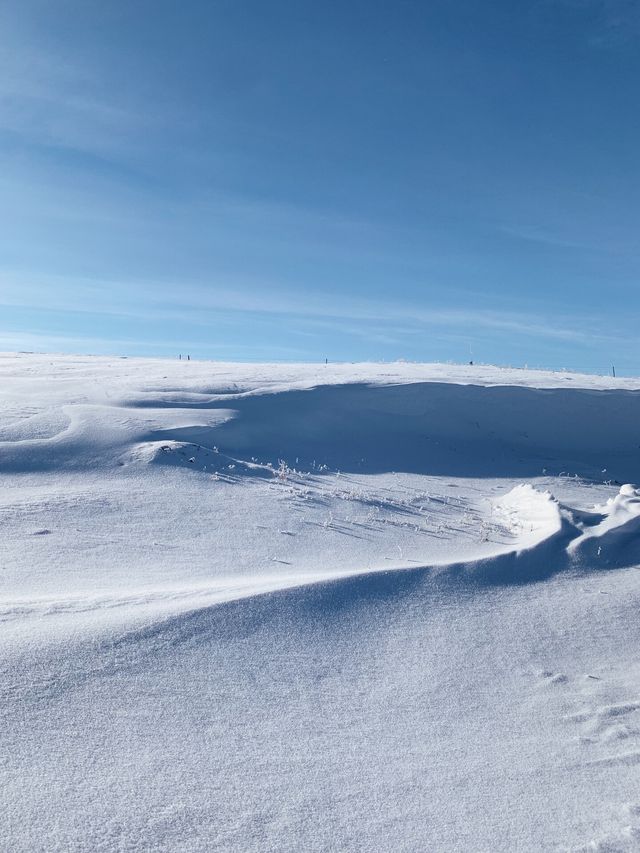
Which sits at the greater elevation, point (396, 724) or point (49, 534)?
point (49, 534)

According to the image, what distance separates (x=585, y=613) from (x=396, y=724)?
186cm

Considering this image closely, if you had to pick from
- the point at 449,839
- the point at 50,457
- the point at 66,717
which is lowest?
the point at 449,839

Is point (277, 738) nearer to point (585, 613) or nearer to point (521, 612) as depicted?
point (521, 612)

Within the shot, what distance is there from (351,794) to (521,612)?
212 cm

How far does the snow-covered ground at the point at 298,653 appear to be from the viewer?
2.41 meters

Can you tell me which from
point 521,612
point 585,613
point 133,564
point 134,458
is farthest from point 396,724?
point 134,458

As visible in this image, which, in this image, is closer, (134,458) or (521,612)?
(521,612)

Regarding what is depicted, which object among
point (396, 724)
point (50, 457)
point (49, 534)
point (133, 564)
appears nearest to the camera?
point (396, 724)

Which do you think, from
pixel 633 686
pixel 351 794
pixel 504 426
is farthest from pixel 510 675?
pixel 504 426

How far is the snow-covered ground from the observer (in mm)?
2414

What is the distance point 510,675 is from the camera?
11.8 ft

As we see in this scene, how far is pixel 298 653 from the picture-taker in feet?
11.7

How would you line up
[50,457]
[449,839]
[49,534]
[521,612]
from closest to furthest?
[449,839] → [521,612] → [49,534] → [50,457]

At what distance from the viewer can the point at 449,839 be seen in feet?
7.68
